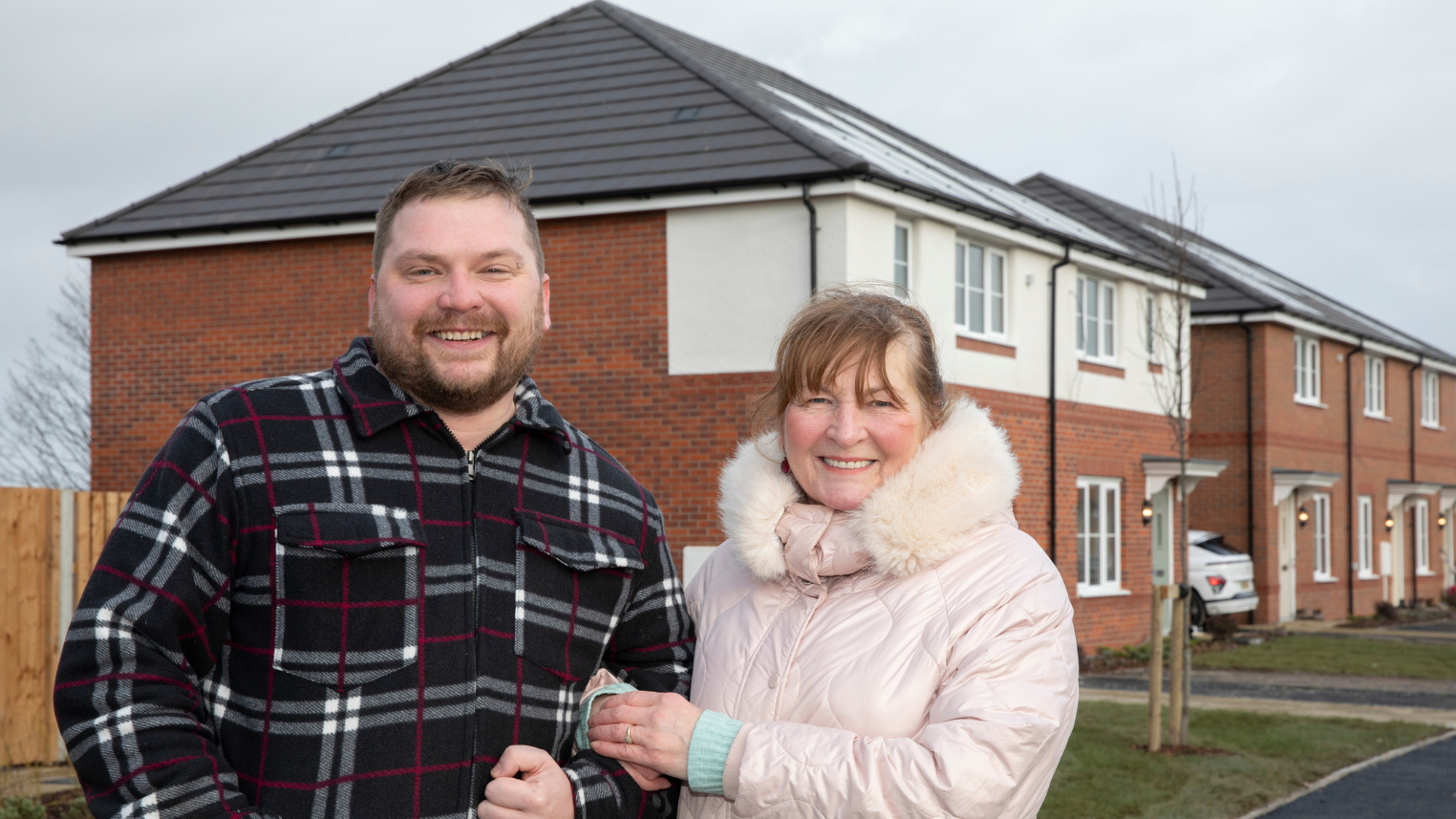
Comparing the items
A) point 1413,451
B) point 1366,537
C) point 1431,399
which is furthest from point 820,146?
point 1431,399

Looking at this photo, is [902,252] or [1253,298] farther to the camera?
[1253,298]

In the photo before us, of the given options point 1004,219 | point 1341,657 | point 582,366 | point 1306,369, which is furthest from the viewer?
point 1306,369

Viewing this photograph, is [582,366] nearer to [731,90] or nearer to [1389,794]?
[731,90]

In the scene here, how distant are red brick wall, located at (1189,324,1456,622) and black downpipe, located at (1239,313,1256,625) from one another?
0.18 feet

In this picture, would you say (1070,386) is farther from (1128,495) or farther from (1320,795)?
(1320,795)

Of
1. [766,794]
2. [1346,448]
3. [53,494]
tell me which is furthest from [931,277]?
[1346,448]

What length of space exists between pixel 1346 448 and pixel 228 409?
29276mm

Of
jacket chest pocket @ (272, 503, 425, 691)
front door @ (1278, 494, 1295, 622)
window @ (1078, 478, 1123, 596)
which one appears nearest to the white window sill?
window @ (1078, 478, 1123, 596)

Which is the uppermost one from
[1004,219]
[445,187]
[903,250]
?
[1004,219]

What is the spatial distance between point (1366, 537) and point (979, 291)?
18184mm

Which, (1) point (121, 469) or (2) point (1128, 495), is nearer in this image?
(1) point (121, 469)

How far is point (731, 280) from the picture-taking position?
13.7 metres

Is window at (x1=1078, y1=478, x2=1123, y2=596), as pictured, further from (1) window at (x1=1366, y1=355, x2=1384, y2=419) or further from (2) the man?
(2) the man

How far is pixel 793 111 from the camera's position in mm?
16375
